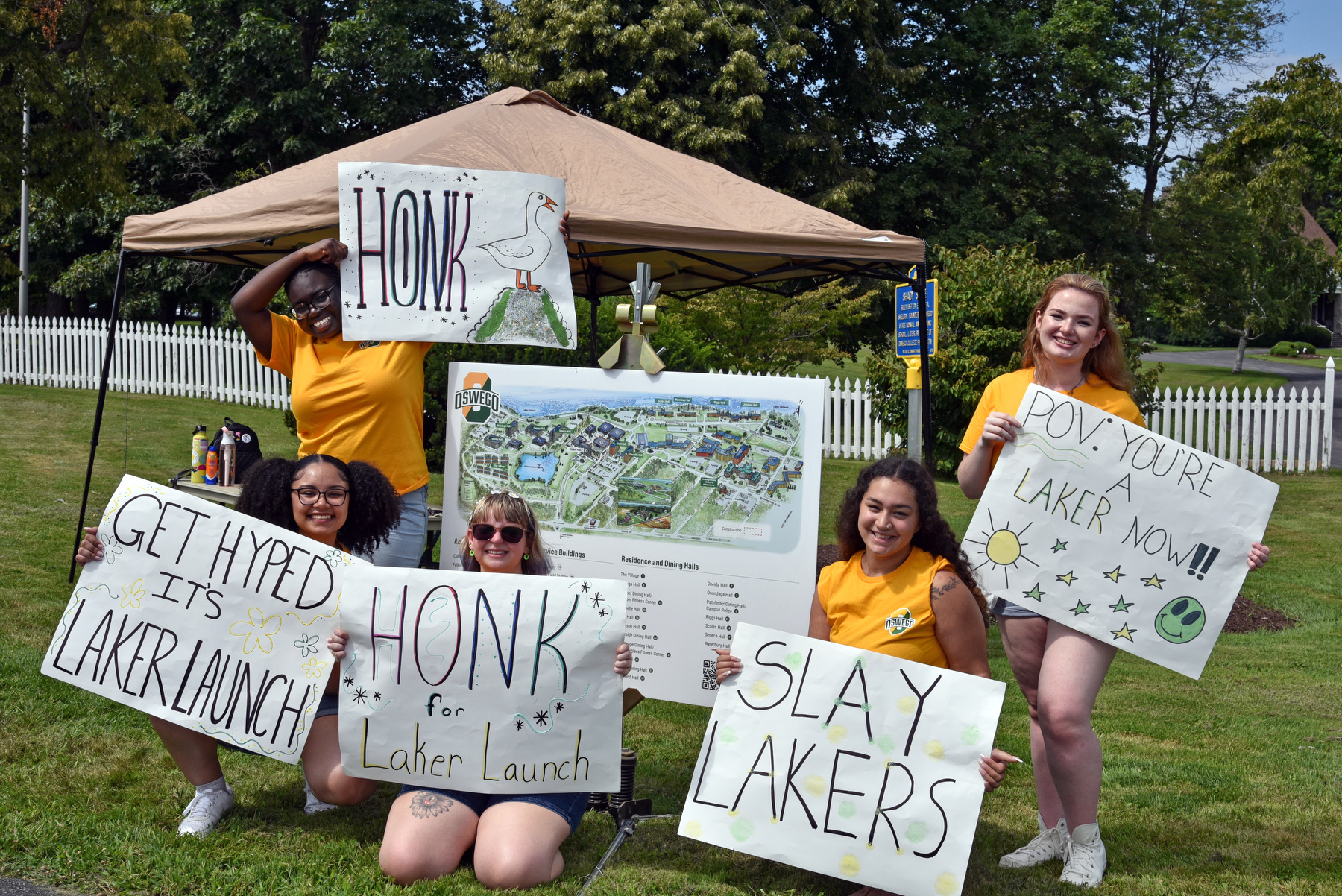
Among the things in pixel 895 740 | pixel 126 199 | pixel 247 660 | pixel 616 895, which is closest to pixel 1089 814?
pixel 895 740

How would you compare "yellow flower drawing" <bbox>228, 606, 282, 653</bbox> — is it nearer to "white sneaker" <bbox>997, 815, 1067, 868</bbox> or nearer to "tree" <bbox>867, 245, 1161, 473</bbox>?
"white sneaker" <bbox>997, 815, 1067, 868</bbox>

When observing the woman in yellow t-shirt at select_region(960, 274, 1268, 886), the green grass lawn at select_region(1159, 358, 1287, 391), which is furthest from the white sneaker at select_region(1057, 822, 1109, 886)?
the green grass lawn at select_region(1159, 358, 1287, 391)

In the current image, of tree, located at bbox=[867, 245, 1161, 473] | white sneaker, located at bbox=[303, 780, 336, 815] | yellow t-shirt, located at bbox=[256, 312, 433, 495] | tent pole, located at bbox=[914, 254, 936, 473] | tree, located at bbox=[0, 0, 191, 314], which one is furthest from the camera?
tree, located at bbox=[867, 245, 1161, 473]

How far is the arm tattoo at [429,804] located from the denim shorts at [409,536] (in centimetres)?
88

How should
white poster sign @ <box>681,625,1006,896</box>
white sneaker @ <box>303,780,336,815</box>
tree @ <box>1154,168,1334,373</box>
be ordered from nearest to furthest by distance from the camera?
white poster sign @ <box>681,625,1006,896</box>
white sneaker @ <box>303,780,336,815</box>
tree @ <box>1154,168,1334,373</box>

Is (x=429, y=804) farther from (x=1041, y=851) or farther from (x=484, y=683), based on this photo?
(x=1041, y=851)

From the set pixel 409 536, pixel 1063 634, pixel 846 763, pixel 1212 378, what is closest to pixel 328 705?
pixel 409 536

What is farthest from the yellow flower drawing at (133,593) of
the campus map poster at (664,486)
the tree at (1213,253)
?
the tree at (1213,253)

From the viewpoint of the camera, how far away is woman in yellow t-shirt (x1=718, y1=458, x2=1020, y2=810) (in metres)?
3.17

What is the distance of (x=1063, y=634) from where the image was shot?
3.26 metres

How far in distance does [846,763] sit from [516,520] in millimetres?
1303

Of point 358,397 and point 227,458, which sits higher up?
point 358,397

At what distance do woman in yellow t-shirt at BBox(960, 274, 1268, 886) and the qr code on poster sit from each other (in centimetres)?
97

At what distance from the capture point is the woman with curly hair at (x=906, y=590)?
3.17 m
